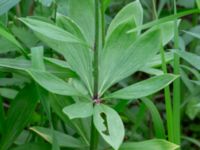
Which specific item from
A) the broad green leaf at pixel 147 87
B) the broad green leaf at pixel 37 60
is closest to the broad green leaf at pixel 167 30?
the broad green leaf at pixel 147 87

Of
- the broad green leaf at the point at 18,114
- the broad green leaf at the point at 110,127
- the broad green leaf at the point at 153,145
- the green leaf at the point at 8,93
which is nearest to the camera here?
the broad green leaf at the point at 110,127

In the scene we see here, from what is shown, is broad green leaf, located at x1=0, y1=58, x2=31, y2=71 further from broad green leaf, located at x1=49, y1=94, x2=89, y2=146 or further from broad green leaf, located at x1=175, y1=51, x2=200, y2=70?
broad green leaf, located at x1=175, y1=51, x2=200, y2=70

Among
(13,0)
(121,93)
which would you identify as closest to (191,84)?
(121,93)

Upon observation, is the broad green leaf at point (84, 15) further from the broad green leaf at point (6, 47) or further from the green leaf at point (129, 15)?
the broad green leaf at point (6, 47)

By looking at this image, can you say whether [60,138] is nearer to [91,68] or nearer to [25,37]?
[91,68]

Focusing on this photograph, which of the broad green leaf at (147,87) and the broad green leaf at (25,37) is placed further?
the broad green leaf at (25,37)

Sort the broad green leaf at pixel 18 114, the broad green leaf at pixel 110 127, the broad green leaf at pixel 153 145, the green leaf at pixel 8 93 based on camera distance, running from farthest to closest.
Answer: the green leaf at pixel 8 93 → the broad green leaf at pixel 18 114 → the broad green leaf at pixel 153 145 → the broad green leaf at pixel 110 127

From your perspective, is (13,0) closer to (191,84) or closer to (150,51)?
(150,51)
